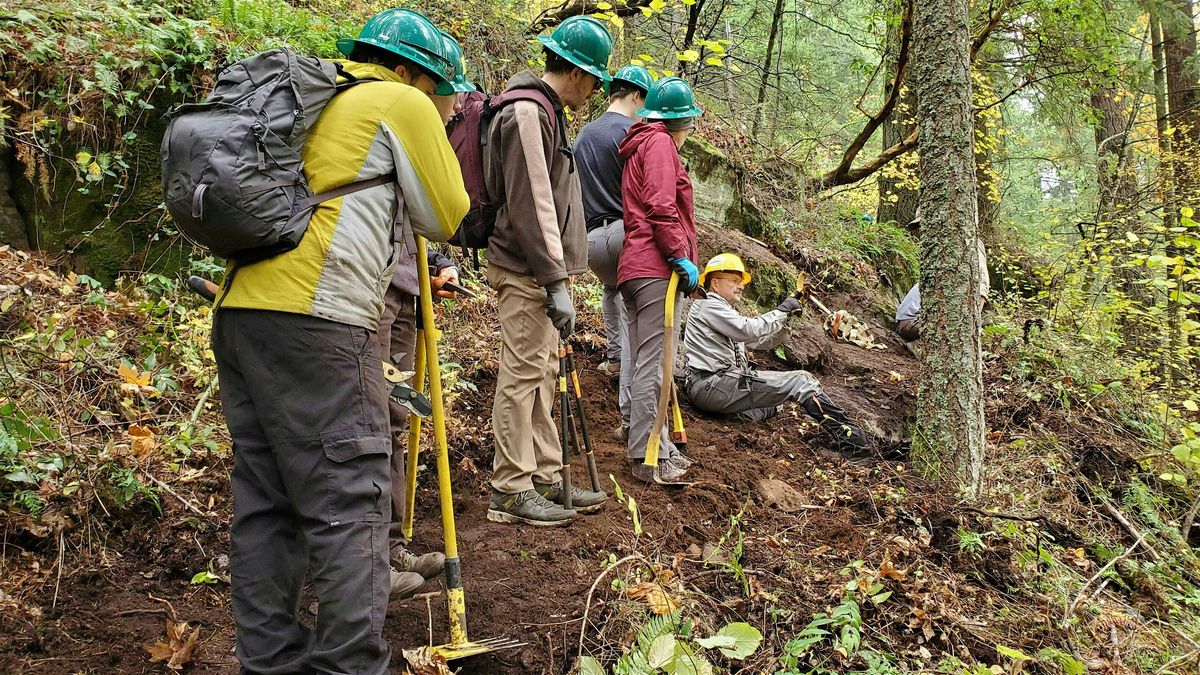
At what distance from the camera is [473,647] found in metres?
2.83

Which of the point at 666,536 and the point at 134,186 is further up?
the point at 134,186

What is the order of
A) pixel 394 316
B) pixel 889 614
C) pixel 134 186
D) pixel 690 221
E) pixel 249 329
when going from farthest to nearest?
pixel 134 186 < pixel 690 221 < pixel 889 614 < pixel 394 316 < pixel 249 329

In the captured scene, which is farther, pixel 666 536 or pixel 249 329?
pixel 666 536

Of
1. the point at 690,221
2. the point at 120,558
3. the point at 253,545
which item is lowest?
the point at 120,558

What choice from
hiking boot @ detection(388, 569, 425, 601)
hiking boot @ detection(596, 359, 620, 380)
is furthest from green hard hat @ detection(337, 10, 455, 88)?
hiking boot @ detection(596, 359, 620, 380)

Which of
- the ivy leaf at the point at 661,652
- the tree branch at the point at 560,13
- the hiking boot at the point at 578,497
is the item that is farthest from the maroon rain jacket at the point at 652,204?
the tree branch at the point at 560,13

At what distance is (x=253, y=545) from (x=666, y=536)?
2280 millimetres

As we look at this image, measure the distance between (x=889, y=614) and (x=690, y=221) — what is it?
279cm

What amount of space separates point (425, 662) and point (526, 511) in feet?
4.47

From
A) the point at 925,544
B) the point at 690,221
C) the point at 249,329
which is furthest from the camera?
the point at 690,221

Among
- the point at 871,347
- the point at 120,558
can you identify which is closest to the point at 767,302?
the point at 871,347

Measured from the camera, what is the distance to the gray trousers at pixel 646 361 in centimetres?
496

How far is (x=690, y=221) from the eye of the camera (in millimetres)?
5191

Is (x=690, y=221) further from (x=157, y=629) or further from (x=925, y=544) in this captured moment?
(x=157, y=629)
